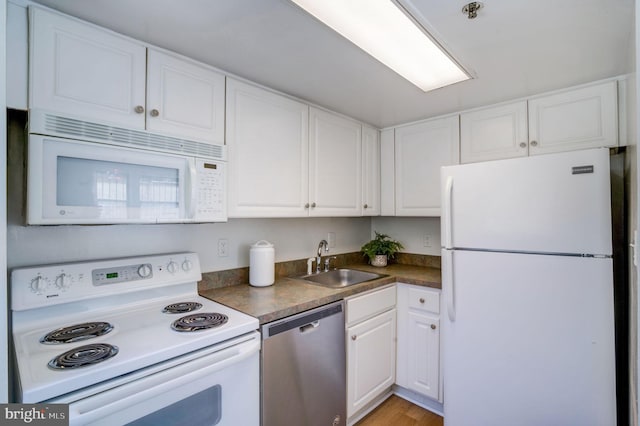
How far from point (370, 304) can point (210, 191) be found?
4.01 feet

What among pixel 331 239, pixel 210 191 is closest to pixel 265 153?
Answer: pixel 210 191

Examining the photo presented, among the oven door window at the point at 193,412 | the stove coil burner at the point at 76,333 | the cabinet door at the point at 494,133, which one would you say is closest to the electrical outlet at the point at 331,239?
the cabinet door at the point at 494,133

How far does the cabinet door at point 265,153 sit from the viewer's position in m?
1.72

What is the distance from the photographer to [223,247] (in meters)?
1.95

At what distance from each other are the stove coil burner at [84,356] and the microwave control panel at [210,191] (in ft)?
2.05

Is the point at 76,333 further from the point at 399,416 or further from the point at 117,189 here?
the point at 399,416

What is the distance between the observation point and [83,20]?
1.23 m

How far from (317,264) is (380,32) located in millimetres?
1685

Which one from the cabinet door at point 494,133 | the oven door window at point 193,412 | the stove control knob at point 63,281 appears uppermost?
the cabinet door at point 494,133

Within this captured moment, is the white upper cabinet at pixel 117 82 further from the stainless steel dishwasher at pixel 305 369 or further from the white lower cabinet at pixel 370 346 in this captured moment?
the white lower cabinet at pixel 370 346

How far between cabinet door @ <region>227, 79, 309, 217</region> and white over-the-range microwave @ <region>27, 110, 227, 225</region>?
0.51 ft

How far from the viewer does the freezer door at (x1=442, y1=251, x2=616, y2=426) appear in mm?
1416

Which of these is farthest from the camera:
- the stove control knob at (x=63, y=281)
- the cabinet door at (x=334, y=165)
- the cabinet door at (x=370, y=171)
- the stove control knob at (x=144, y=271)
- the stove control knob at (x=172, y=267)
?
the cabinet door at (x=370, y=171)

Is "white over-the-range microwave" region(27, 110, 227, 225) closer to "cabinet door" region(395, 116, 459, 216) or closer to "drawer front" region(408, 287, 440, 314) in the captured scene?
"drawer front" region(408, 287, 440, 314)
